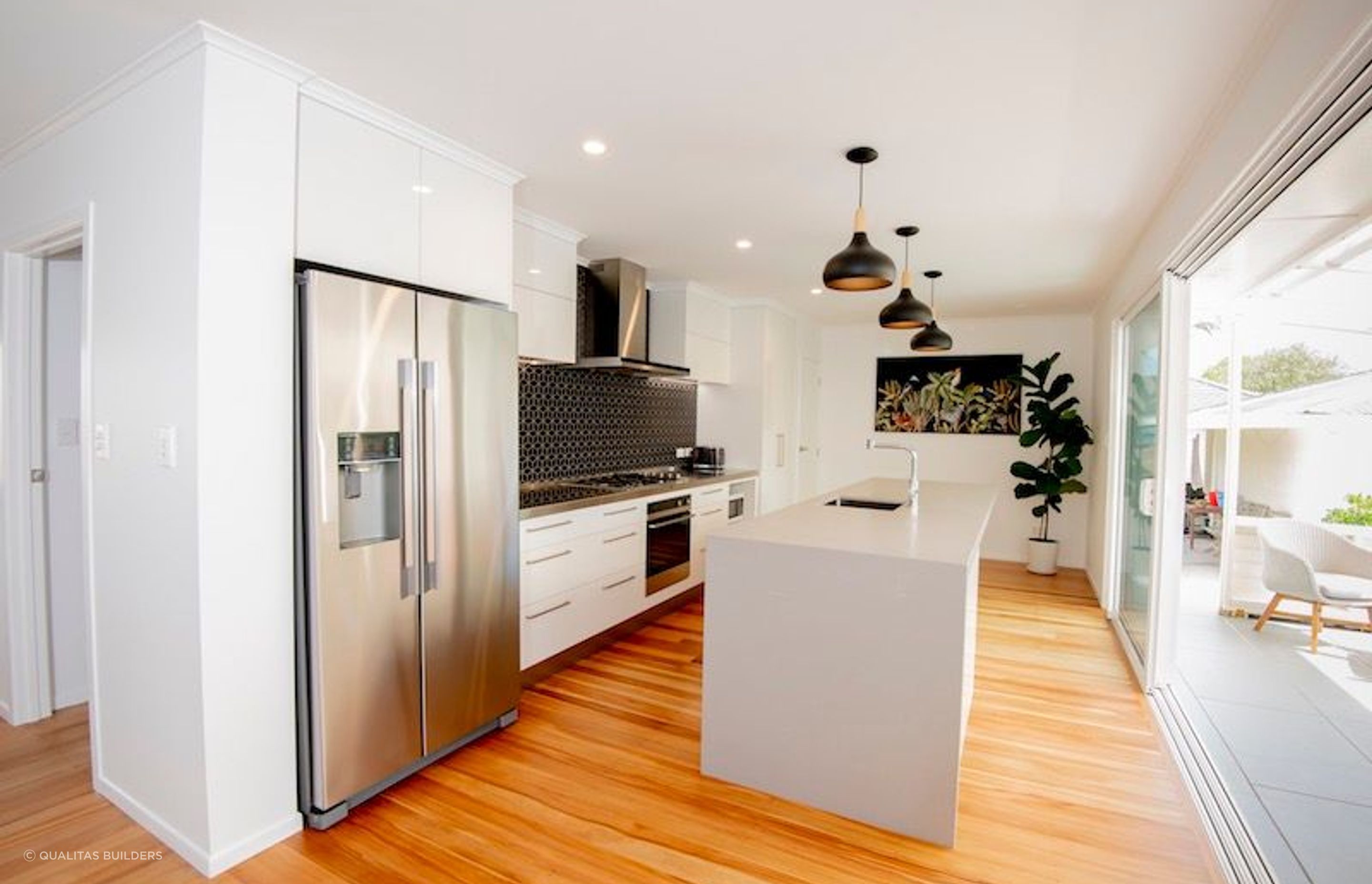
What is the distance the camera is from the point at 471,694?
2.62 metres

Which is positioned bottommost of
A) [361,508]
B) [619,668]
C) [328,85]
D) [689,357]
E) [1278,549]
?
[619,668]

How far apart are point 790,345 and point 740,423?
108 centimetres

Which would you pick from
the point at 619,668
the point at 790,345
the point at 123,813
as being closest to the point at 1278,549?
the point at 619,668

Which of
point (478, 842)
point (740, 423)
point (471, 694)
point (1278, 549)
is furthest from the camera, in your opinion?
point (740, 423)

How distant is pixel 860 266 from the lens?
2.46 m

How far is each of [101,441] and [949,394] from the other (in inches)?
258

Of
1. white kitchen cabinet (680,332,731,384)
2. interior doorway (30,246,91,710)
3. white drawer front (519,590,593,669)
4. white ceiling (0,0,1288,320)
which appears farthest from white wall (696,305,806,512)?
interior doorway (30,246,91,710)

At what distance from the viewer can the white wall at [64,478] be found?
9.49 ft

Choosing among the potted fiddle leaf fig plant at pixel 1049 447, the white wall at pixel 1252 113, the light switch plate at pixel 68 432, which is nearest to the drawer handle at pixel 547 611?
the light switch plate at pixel 68 432

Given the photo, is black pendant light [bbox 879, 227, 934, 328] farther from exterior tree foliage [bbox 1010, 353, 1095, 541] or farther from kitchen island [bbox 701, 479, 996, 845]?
exterior tree foliage [bbox 1010, 353, 1095, 541]

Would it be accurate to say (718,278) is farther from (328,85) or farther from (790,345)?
(328,85)

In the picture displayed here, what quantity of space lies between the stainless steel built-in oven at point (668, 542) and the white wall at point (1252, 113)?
300 centimetres

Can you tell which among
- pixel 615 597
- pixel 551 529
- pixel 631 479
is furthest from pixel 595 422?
pixel 551 529

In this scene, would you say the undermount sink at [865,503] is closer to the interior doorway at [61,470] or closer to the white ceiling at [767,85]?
the white ceiling at [767,85]
